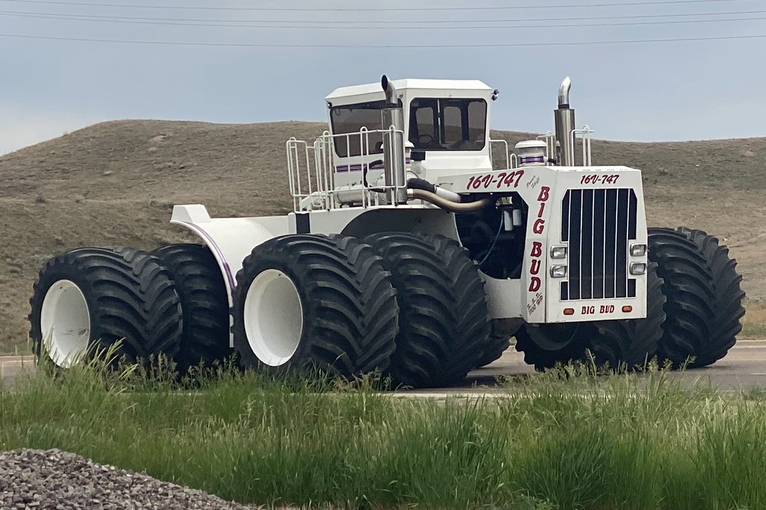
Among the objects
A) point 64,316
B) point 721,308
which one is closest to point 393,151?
point 64,316

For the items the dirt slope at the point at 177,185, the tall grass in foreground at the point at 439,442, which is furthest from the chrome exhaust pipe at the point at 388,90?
the dirt slope at the point at 177,185

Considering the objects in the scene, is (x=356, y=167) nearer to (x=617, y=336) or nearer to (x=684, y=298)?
(x=617, y=336)

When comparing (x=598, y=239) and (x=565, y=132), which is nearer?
(x=598, y=239)

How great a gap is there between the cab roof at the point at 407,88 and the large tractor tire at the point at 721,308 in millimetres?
3627

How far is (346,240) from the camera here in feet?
56.9

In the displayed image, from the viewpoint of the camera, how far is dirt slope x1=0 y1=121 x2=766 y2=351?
159ft

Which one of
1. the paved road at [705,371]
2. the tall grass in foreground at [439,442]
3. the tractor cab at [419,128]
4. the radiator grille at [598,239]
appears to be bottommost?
the paved road at [705,371]

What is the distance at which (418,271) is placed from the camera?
1700 cm

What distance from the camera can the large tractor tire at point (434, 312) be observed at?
→ 16.9 m

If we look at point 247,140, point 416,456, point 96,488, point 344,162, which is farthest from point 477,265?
point 247,140

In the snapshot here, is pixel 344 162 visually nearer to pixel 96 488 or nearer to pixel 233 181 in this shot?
pixel 96 488

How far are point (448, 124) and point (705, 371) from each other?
4667mm

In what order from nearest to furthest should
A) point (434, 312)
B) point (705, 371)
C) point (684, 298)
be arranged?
point (434, 312), point (684, 298), point (705, 371)

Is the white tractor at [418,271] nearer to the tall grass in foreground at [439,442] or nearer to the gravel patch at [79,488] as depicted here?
the tall grass in foreground at [439,442]
